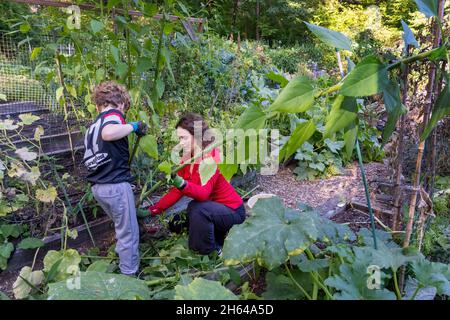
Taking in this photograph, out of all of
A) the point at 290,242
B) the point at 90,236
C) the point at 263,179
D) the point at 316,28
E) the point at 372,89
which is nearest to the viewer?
the point at 372,89

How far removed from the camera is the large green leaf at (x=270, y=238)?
4.68 ft

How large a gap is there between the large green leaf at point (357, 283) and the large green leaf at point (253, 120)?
61cm

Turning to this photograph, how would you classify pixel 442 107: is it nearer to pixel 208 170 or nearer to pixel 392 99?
pixel 392 99

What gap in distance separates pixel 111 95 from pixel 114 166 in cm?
44

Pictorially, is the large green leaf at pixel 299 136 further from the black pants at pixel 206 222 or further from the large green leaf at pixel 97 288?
the black pants at pixel 206 222

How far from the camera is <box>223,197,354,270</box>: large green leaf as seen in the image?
143 cm

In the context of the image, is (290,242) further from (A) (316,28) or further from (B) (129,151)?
(B) (129,151)

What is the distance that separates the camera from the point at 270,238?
4.84 ft

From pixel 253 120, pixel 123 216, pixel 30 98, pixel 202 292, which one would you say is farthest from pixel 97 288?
pixel 30 98

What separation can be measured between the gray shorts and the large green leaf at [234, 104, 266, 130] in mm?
1470

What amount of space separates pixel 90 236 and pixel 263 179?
213 centimetres

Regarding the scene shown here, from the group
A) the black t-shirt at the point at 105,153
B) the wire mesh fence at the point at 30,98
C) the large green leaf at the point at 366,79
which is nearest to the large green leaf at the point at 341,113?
the large green leaf at the point at 366,79

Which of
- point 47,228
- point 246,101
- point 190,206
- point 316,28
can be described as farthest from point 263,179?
point 316,28

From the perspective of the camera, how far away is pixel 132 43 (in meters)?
2.25
